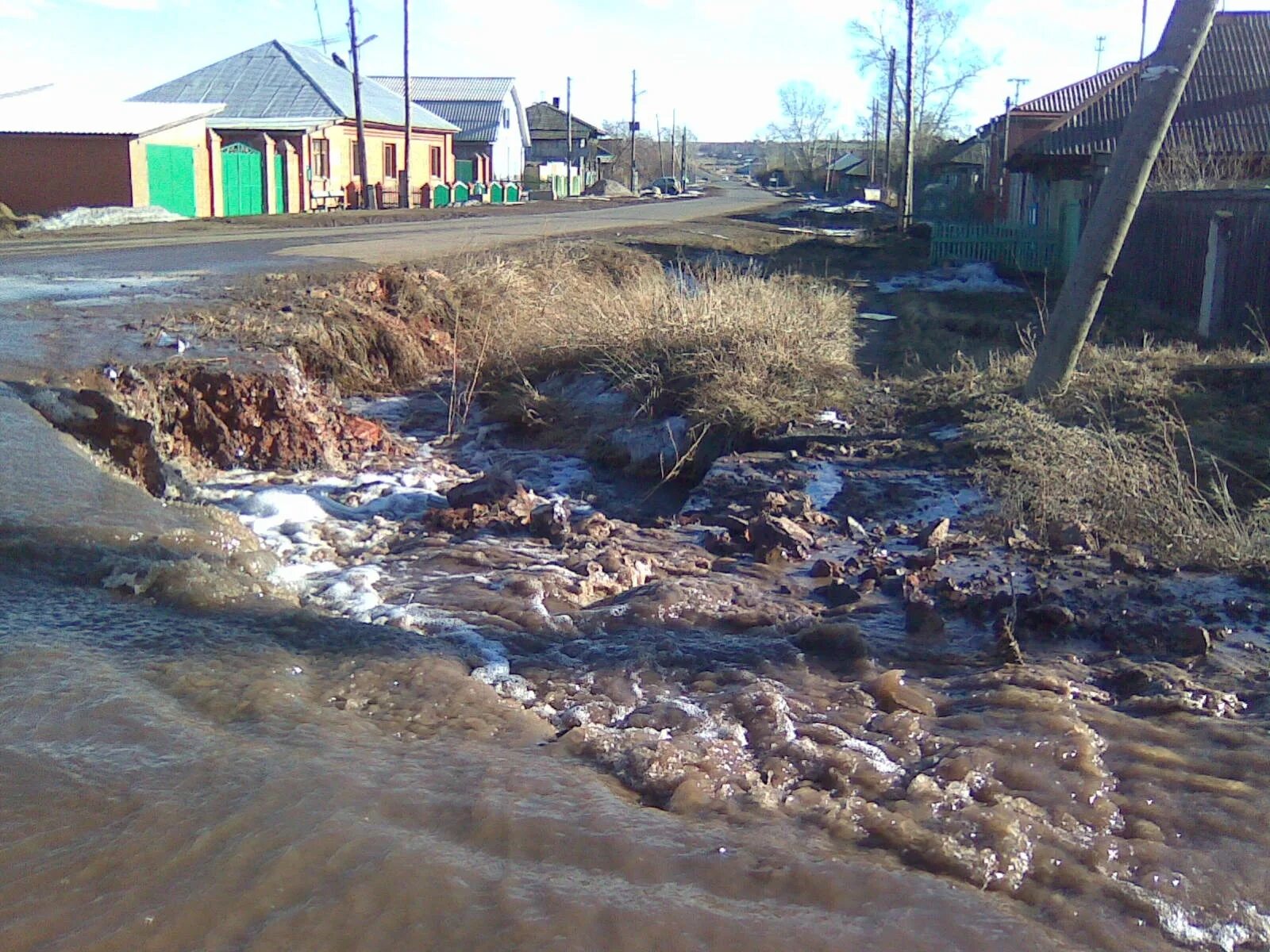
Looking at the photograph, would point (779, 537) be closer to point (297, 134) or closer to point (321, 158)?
point (297, 134)

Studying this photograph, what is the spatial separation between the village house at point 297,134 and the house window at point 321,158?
0.03 m

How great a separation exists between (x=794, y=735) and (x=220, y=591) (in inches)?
104

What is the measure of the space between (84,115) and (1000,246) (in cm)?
2331

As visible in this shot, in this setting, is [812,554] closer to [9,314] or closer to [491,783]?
[491,783]

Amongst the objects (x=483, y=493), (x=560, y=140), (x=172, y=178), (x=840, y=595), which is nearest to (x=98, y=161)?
(x=172, y=178)

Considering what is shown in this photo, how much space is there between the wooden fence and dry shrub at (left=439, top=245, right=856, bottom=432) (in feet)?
14.3

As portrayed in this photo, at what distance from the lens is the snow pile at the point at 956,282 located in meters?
20.9

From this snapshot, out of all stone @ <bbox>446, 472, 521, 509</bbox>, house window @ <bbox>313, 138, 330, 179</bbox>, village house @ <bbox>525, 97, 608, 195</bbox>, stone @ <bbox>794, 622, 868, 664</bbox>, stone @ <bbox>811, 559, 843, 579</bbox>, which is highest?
village house @ <bbox>525, 97, 608, 195</bbox>

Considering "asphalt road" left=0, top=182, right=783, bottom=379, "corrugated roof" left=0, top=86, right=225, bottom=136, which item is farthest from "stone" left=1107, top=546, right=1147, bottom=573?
"corrugated roof" left=0, top=86, right=225, bottom=136

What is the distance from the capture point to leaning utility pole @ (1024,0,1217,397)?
28.6 feet

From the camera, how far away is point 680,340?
34.9 ft

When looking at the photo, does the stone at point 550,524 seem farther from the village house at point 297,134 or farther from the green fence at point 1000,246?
the village house at point 297,134

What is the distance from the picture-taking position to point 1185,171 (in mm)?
19438

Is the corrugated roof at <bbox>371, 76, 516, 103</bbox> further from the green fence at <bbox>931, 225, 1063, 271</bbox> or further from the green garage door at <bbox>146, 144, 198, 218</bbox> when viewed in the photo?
the green fence at <bbox>931, 225, 1063, 271</bbox>
